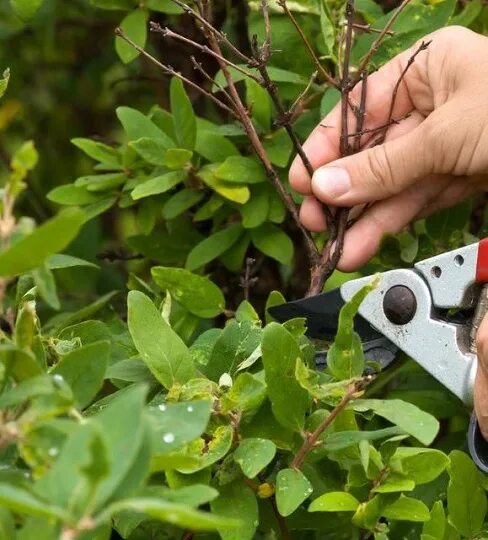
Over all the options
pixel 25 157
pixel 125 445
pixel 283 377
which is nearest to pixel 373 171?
pixel 283 377

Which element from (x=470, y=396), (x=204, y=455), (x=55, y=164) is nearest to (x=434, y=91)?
(x=470, y=396)

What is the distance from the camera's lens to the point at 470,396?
148 centimetres

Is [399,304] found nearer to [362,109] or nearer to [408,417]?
[362,109]

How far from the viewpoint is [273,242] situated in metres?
1.77

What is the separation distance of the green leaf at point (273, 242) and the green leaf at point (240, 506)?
24.4 inches

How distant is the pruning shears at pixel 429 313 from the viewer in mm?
1481

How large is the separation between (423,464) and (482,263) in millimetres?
356

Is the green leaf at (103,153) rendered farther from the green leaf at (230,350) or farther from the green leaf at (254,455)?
the green leaf at (254,455)

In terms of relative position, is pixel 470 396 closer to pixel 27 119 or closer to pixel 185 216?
pixel 185 216

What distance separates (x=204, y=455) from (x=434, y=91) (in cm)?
83

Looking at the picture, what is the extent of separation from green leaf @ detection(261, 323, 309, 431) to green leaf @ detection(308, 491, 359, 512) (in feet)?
0.28

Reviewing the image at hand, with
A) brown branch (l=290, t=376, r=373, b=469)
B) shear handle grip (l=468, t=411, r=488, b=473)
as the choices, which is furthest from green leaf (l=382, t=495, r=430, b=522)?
shear handle grip (l=468, t=411, r=488, b=473)

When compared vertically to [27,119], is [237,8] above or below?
above

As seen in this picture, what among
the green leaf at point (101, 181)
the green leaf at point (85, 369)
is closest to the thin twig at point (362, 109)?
the green leaf at point (101, 181)
